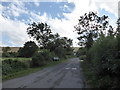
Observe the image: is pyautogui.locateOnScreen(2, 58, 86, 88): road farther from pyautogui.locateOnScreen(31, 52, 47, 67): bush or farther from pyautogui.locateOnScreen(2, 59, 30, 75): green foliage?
pyautogui.locateOnScreen(31, 52, 47, 67): bush

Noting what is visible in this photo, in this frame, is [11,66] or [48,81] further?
[11,66]

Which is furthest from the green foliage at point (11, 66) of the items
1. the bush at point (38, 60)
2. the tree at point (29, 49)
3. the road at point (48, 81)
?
the tree at point (29, 49)

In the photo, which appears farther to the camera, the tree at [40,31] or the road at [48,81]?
the tree at [40,31]

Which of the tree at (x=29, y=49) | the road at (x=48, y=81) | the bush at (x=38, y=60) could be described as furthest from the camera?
the tree at (x=29, y=49)

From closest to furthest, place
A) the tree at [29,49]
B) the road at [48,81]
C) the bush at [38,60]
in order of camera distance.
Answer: the road at [48,81] → the bush at [38,60] → the tree at [29,49]

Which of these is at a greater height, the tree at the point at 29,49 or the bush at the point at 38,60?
the tree at the point at 29,49

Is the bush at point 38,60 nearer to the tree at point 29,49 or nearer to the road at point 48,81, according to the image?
the road at point 48,81

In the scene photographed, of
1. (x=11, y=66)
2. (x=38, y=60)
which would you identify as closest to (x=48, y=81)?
(x=11, y=66)

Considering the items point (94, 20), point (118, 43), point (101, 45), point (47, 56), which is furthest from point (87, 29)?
point (118, 43)

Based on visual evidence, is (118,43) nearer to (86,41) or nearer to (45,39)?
(86,41)

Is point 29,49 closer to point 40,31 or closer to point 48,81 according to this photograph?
point 40,31

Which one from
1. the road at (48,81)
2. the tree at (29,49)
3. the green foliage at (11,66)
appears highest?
the tree at (29,49)

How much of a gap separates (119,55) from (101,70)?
210cm

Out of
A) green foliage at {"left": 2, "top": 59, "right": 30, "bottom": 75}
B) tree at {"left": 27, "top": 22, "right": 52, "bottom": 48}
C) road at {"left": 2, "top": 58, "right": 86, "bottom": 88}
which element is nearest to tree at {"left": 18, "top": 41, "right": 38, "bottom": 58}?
tree at {"left": 27, "top": 22, "right": 52, "bottom": 48}
